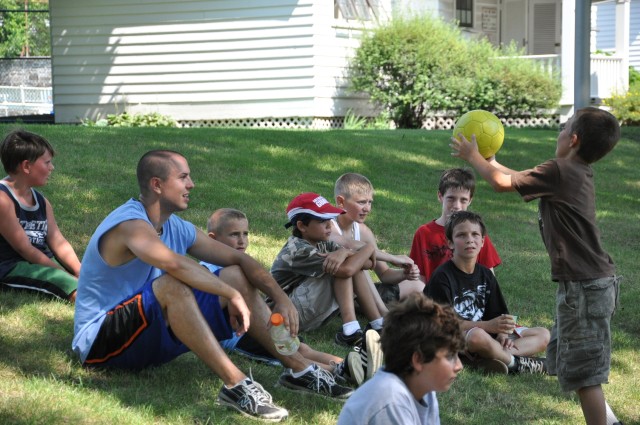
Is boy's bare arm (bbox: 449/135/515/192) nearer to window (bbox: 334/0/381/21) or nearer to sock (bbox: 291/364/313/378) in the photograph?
sock (bbox: 291/364/313/378)

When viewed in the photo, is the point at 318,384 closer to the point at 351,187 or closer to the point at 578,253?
the point at 578,253

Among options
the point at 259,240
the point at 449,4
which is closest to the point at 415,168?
the point at 259,240

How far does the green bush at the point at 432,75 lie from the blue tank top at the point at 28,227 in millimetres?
13249

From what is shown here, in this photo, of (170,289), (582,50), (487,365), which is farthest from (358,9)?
(170,289)

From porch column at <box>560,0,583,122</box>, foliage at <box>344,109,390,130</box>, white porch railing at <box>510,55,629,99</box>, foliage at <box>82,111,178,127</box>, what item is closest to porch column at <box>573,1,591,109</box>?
foliage at <box>344,109,390,130</box>

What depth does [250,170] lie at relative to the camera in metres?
11.4

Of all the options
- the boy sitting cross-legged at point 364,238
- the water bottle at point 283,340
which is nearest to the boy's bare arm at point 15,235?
the boy sitting cross-legged at point 364,238

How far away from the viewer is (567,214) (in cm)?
464

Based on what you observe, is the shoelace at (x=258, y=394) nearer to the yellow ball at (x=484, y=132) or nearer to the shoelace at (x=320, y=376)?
the shoelace at (x=320, y=376)

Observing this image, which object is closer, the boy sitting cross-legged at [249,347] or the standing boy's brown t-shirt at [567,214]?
the standing boy's brown t-shirt at [567,214]

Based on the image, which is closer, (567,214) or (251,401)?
(251,401)

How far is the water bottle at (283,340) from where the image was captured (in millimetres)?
4840

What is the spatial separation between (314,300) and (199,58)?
14.2 m

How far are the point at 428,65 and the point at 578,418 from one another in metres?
14.9
